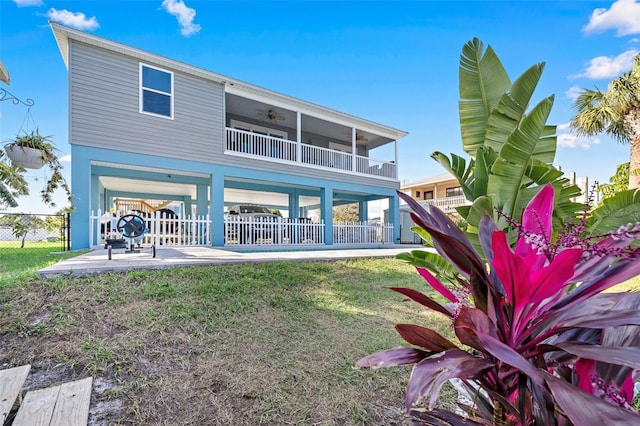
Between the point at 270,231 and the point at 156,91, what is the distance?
5901 mm

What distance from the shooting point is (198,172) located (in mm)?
9742

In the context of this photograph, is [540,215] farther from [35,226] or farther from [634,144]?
[634,144]

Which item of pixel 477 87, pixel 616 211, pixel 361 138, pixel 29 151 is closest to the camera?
pixel 616 211

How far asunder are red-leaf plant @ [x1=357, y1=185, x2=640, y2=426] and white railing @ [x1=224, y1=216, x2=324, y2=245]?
32.2ft

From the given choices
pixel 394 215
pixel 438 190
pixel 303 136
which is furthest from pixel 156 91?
pixel 438 190

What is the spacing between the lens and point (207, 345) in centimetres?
289

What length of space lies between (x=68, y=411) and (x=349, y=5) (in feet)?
34.1

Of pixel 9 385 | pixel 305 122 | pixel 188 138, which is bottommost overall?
pixel 9 385

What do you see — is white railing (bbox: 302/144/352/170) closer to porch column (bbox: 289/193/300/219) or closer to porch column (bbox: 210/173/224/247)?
porch column (bbox: 289/193/300/219)

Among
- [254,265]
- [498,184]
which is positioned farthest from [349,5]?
[498,184]

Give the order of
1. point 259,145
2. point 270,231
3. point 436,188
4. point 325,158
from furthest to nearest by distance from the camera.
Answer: point 436,188, point 325,158, point 259,145, point 270,231

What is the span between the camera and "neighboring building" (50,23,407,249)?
812 centimetres

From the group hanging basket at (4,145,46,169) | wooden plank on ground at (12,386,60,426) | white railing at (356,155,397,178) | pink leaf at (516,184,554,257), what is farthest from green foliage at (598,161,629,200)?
hanging basket at (4,145,46,169)

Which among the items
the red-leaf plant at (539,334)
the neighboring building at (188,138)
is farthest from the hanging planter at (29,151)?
the red-leaf plant at (539,334)
